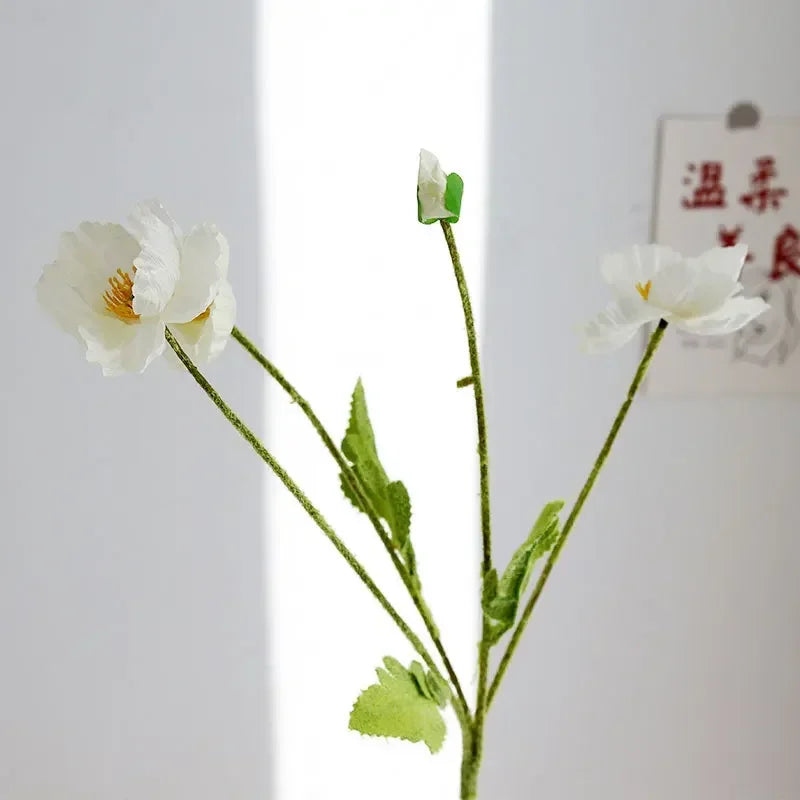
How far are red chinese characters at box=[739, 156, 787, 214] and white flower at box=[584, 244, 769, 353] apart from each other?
0.51m

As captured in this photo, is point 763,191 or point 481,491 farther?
point 763,191

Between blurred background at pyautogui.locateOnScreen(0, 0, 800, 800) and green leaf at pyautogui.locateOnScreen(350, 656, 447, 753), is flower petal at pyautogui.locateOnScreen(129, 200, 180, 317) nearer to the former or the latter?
green leaf at pyautogui.locateOnScreen(350, 656, 447, 753)

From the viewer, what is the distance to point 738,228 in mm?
1059

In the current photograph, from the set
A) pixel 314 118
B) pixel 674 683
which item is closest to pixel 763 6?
pixel 314 118

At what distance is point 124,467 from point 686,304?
0.66m

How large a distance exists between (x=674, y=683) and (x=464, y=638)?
0.95ft

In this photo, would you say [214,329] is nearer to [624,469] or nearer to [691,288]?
[691,288]

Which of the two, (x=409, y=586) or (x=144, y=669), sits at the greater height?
(x=409, y=586)

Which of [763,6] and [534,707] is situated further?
[534,707]

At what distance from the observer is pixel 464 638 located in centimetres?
111

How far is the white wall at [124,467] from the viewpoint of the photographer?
0.93 metres

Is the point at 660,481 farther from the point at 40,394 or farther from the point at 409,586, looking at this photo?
the point at 40,394

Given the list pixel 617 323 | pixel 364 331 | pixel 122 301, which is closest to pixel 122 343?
pixel 122 301

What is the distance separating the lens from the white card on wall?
103cm
